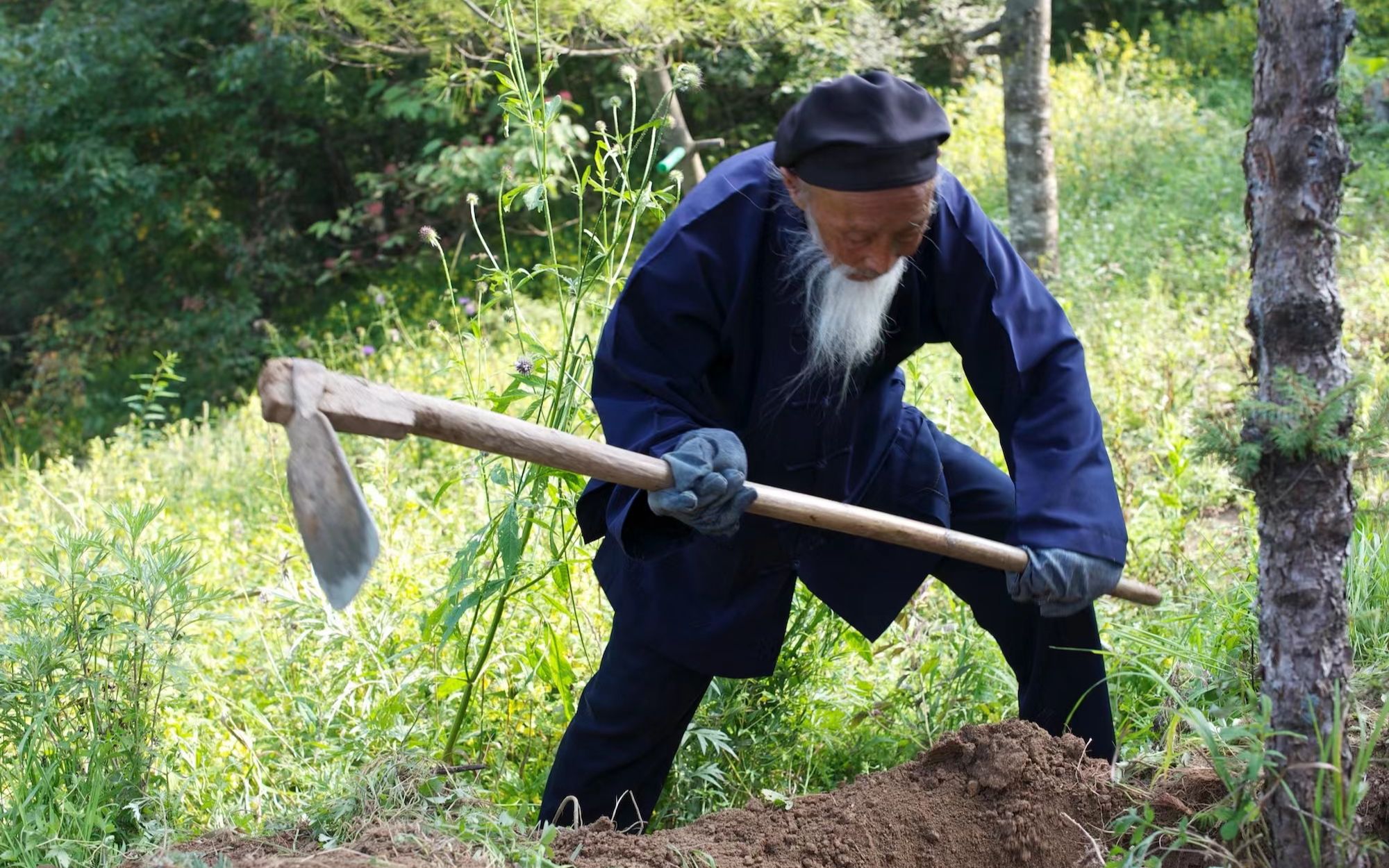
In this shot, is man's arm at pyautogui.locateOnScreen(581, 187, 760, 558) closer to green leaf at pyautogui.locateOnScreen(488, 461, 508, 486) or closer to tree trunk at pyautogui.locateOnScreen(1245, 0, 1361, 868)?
green leaf at pyautogui.locateOnScreen(488, 461, 508, 486)

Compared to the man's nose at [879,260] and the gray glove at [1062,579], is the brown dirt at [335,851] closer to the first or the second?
the gray glove at [1062,579]

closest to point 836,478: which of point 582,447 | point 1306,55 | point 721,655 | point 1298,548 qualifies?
point 721,655

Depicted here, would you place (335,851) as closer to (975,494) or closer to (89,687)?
(89,687)

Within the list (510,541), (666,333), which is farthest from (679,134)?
(510,541)

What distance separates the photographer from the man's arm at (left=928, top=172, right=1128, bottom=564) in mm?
2525

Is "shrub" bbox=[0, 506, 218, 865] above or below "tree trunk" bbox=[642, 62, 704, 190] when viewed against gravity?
below

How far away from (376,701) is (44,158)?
31.7ft

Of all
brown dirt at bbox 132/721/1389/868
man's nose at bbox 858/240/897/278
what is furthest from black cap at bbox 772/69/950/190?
brown dirt at bbox 132/721/1389/868

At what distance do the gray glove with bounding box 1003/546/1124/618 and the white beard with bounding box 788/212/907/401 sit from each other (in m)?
0.56

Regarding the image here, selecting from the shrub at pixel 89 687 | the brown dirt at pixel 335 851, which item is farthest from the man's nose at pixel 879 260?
the shrub at pixel 89 687

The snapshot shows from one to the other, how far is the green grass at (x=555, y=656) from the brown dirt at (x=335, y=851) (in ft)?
0.26

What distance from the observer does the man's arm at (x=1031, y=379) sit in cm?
253

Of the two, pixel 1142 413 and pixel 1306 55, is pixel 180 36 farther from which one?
pixel 1306 55

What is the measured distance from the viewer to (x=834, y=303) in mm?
2598
